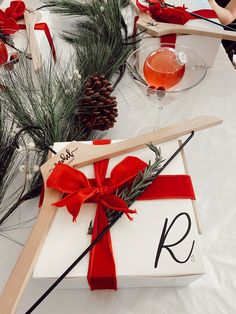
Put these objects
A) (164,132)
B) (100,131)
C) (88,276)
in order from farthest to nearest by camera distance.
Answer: (100,131)
(164,132)
(88,276)

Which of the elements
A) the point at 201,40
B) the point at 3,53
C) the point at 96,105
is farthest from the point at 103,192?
the point at 201,40

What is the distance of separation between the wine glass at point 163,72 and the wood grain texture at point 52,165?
0.08m

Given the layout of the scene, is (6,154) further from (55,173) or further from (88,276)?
(88,276)

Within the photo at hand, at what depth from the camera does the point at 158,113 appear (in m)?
0.58

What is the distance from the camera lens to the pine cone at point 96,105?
1.66ft

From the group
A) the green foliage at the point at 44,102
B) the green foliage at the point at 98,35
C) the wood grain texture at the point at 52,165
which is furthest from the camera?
the green foliage at the point at 98,35

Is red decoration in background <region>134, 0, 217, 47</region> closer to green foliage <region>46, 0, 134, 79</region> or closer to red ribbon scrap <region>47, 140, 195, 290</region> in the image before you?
green foliage <region>46, 0, 134, 79</region>

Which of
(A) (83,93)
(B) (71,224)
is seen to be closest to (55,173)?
(B) (71,224)

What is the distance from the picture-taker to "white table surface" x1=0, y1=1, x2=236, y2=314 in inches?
15.6

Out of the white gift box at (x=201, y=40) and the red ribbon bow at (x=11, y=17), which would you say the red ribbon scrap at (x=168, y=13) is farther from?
the red ribbon bow at (x=11, y=17)

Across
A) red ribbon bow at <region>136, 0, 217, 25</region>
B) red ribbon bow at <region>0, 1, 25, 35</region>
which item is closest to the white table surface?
red ribbon bow at <region>136, 0, 217, 25</region>

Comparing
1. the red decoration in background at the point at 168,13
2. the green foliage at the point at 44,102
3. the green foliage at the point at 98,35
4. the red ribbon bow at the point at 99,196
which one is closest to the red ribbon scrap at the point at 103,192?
the red ribbon bow at the point at 99,196

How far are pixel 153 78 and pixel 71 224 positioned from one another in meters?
0.28

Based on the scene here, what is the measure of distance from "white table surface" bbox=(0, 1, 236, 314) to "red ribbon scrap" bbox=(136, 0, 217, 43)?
0.37 feet
